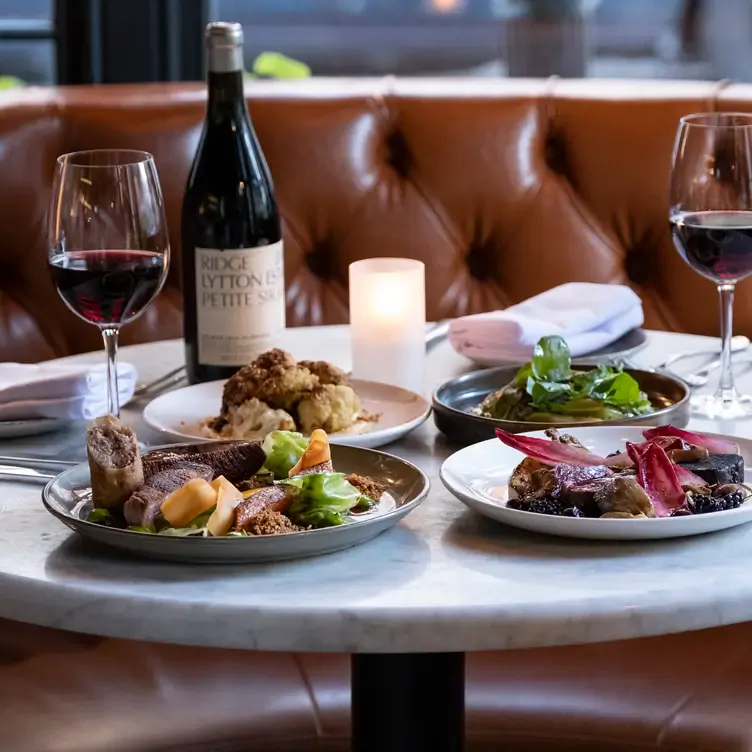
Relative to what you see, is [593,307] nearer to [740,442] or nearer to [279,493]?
[740,442]

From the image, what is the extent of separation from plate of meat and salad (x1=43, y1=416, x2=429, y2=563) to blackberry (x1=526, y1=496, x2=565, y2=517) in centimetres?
7

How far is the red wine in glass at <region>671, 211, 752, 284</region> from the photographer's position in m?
1.24

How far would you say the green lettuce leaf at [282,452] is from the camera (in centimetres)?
95

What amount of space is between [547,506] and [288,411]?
34cm

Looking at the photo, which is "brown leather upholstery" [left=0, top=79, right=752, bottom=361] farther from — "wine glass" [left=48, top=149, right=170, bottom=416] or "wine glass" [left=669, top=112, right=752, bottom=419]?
"wine glass" [left=48, top=149, right=170, bottom=416]

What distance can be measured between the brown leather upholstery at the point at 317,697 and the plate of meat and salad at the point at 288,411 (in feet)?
1.24

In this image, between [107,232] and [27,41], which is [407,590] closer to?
[107,232]

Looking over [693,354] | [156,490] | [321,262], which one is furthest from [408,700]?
[321,262]

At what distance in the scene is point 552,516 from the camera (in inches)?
34.0

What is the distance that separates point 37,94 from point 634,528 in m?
1.61

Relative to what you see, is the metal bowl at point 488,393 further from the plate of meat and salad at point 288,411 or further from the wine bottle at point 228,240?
the wine bottle at point 228,240

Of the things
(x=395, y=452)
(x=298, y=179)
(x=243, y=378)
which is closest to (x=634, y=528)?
(x=395, y=452)

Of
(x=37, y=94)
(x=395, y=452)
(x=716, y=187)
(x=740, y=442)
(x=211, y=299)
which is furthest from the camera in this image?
(x=37, y=94)

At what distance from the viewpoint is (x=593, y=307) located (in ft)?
4.99
